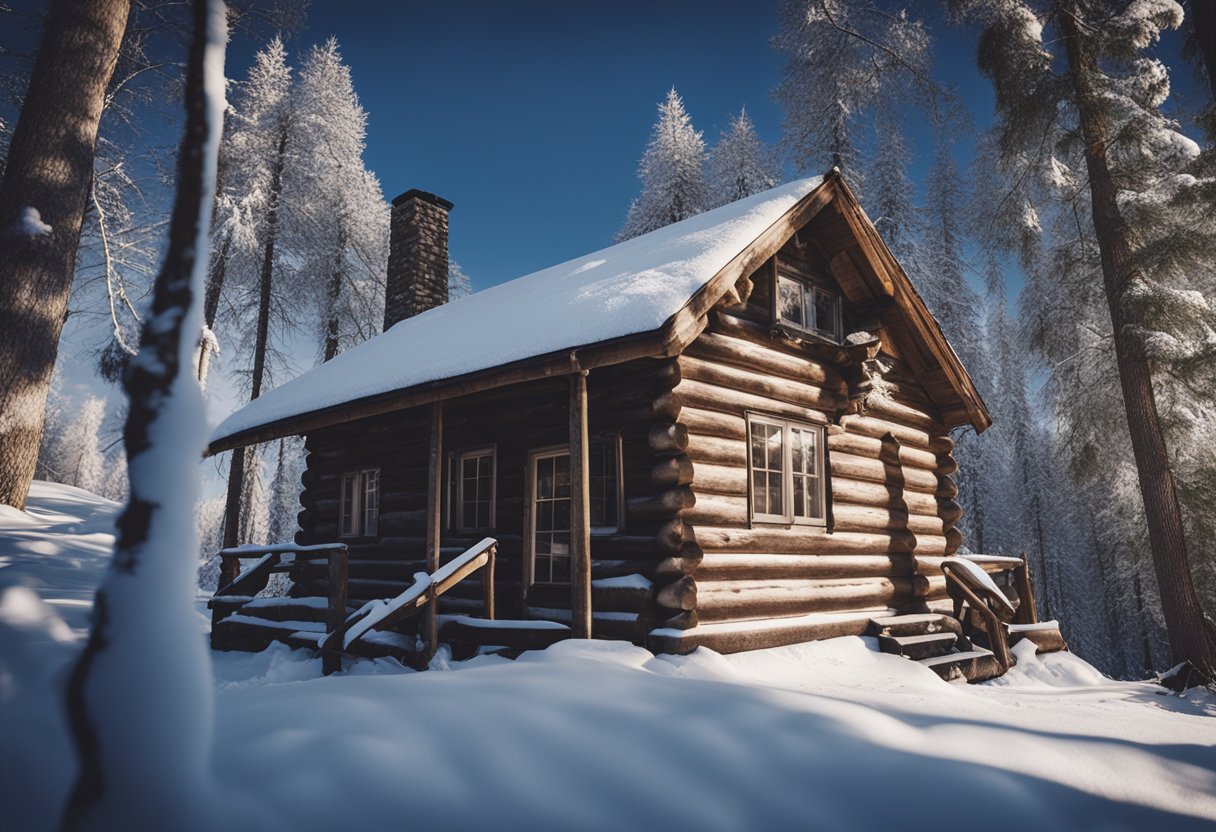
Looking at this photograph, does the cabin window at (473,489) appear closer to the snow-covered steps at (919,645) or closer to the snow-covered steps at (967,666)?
the snow-covered steps at (919,645)

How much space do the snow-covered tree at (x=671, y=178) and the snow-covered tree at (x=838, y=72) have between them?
653cm

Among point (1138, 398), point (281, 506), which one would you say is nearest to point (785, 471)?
Answer: point (1138, 398)

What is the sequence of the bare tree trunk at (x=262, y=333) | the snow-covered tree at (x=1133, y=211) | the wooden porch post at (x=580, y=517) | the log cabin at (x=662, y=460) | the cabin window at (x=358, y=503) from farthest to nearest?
the bare tree trunk at (x=262, y=333)
the cabin window at (x=358, y=503)
the snow-covered tree at (x=1133, y=211)
the log cabin at (x=662, y=460)
the wooden porch post at (x=580, y=517)

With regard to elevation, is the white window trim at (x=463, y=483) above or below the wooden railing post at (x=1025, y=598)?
above

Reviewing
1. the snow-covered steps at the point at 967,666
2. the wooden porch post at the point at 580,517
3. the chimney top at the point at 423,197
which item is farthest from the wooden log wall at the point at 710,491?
the chimney top at the point at 423,197

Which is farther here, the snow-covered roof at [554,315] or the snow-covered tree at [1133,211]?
the snow-covered tree at [1133,211]

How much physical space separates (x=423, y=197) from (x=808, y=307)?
970cm

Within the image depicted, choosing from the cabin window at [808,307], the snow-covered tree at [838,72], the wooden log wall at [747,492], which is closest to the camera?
the wooden log wall at [747,492]

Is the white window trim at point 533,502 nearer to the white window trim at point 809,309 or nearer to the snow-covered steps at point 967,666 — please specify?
the white window trim at point 809,309

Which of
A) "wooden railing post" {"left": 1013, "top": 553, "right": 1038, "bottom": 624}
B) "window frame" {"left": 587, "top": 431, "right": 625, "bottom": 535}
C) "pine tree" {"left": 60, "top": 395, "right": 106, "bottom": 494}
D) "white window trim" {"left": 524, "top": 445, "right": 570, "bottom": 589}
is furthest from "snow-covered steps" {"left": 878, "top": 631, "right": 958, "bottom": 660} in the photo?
"pine tree" {"left": 60, "top": 395, "right": 106, "bottom": 494}

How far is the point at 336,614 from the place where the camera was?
7707 millimetres

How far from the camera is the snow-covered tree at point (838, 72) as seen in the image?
46.3 feet

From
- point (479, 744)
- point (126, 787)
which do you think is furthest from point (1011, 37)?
point (126, 787)

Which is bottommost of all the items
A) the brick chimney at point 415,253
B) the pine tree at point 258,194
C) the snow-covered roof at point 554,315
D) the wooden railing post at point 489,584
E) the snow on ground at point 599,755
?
the snow on ground at point 599,755
